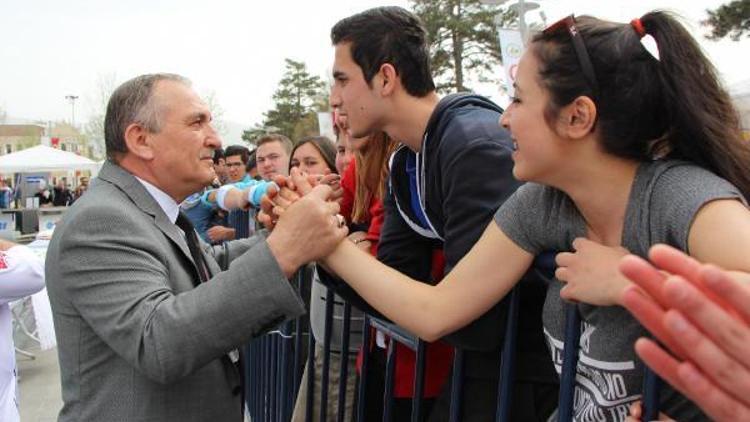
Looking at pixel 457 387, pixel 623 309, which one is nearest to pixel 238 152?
pixel 457 387

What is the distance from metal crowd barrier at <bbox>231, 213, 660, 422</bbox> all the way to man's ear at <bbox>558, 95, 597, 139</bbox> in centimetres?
29

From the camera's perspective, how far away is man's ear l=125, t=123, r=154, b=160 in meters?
2.11

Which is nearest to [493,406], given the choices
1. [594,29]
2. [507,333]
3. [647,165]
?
[507,333]

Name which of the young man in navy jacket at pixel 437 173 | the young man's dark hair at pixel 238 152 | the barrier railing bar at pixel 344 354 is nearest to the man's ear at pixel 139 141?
the young man in navy jacket at pixel 437 173

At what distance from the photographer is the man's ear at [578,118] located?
143 cm

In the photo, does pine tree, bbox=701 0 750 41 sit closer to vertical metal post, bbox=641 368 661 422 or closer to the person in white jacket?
the person in white jacket

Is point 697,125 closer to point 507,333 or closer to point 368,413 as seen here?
point 507,333

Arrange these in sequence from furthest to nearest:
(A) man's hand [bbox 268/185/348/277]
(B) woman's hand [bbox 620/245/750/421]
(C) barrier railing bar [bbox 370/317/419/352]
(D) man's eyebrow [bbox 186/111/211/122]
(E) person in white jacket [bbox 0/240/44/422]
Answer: (E) person in white jacket [bbox 0/240/44/422]
(D) man's eyebrow [bbox 186/111/211/122]
(C) barrier railing bar [bbox 370/317/419/352]
(A) man's hand [bbox 268/185/348/277]
(B) woman's hand [bbox 620/245/750/421]

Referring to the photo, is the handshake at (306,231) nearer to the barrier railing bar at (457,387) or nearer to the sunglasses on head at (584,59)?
the barrier railing bar at (457,387)

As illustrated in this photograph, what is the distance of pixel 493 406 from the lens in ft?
5.98

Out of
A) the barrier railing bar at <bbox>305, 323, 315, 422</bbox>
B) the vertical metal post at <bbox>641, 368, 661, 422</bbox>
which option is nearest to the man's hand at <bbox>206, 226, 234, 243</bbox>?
the barrier railing bar at <bbox>305, 323, 315, 422</bbox>

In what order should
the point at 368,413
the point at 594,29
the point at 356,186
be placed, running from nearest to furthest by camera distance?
1. the point at 594,29
2. the point at 368,413
3. the point at 356,186

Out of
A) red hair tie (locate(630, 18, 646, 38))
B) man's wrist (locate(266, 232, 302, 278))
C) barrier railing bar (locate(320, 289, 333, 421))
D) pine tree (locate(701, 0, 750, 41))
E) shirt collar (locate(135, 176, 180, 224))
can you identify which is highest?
pine tree (locate(701, 0, 750, 41))

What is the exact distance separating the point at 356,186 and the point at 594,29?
1705 mm
